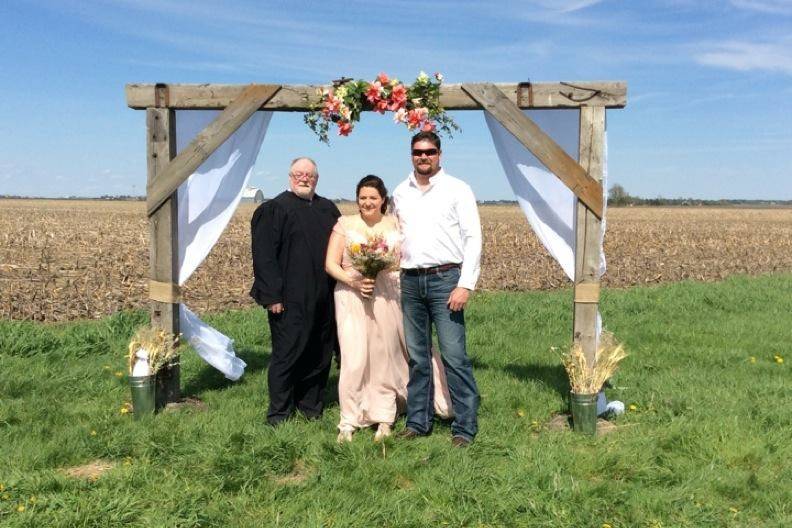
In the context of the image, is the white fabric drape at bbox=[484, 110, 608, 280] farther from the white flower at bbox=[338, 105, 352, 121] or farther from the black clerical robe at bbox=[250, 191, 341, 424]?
the black clerical robe at bbox=[250, 191, 341, 424]

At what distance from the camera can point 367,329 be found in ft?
16.8

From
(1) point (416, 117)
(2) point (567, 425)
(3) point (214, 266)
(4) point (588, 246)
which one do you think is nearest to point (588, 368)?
(2) point (567, 425)

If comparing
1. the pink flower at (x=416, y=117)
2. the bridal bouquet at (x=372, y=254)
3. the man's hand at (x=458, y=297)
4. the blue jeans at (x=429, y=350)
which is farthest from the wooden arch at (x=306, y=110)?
the bridal bouquet at (x=372, y=254)

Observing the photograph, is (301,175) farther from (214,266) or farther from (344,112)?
(214,266)

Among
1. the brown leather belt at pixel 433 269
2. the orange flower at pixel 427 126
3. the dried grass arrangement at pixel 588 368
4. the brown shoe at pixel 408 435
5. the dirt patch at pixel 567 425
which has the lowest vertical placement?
the dirt patch at pixel 567 425

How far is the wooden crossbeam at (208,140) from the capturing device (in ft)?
18.0

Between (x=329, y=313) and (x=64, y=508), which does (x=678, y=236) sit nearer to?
(x=329, y=313)

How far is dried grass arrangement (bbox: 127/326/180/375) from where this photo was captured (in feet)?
18.1

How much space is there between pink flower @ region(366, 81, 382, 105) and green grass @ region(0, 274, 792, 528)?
2672mm

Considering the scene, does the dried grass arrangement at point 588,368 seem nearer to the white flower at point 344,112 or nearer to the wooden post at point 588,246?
the wooden post at point 588,246

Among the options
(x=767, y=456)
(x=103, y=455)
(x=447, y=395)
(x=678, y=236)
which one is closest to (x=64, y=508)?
(x=103, y=455)

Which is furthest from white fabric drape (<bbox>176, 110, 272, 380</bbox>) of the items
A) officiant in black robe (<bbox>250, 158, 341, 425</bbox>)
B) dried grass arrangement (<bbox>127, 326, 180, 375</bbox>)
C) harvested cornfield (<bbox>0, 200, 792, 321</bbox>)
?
harvested cornfield (<bbox>0, 200, 792, 321</bbox>)

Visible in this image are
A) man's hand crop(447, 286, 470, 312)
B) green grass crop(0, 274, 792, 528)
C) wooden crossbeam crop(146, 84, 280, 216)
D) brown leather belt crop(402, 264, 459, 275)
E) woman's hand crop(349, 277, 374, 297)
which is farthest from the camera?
wooden crossbeam crop(146, 84, 280, 216)

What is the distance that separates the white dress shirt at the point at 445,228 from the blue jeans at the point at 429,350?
14 cm
